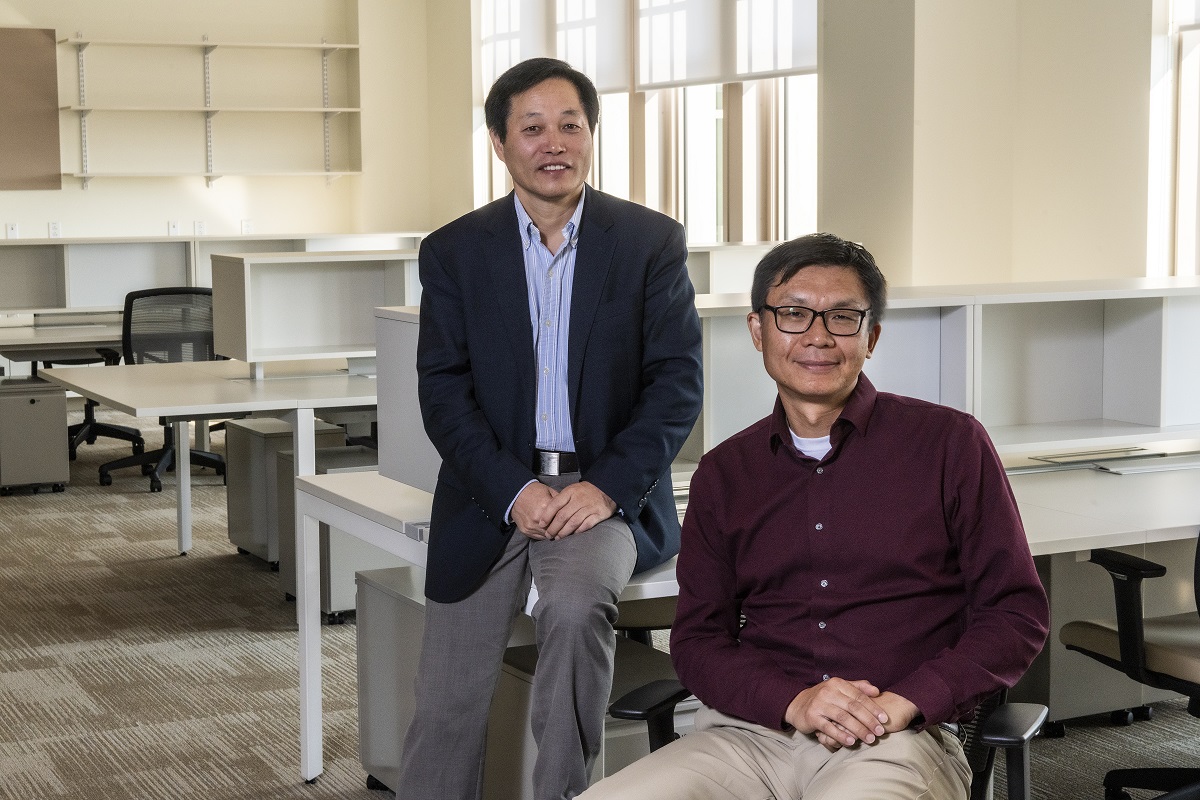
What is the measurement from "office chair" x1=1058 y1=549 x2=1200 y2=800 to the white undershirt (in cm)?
85

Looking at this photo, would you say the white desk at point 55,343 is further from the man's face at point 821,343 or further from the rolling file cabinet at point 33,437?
the man's face at point 821,343

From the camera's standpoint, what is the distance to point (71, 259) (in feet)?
23.3

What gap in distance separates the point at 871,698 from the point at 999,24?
382 cm

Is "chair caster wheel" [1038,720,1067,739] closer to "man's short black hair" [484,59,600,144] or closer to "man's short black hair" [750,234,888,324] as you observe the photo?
"man's short black hair" [750,234,888,324]

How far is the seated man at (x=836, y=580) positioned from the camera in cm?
171

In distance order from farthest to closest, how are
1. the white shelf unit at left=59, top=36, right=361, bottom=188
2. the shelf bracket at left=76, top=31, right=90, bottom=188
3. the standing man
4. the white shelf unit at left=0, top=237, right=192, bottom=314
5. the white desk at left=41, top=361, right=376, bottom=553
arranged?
the white shelf unit at left=59, top=36, right=361, bottom=188 → the shelf bracket at left=76, top=31, right=90, bottom=188 → the white shelf unit at left=0, top=237, right=192, bottom=314 → the white desk at left=41, top=361, right=376, bottom=553 → the standing man

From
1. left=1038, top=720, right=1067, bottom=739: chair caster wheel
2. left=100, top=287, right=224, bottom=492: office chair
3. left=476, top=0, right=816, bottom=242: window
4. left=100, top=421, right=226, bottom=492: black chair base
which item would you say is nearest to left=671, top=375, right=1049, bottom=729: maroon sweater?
left=1038, top=720, right=1067, bottom=739: chair caster wheel

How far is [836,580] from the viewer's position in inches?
Answer: 70.9

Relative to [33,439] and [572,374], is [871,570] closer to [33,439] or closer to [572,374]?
[572,374]

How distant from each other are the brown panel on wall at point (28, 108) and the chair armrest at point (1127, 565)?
849 centimetres

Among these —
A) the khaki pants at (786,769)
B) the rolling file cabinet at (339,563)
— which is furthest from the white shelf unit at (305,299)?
the khaki pants at (786,769)

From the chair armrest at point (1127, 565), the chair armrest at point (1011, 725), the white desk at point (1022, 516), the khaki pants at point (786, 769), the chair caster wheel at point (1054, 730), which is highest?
the white desk at point (1022, 516)

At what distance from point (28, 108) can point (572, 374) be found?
26.7 ft

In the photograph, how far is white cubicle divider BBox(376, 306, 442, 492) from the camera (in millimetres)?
2762
